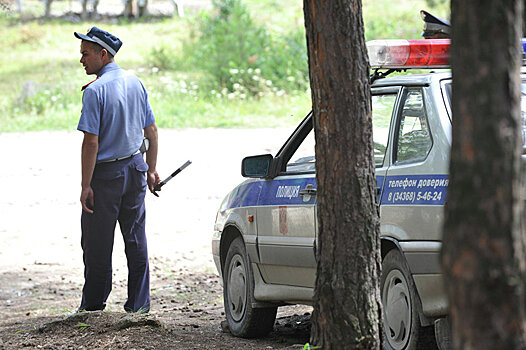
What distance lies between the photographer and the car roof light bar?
16.6ft

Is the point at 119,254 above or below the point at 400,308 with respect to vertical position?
below

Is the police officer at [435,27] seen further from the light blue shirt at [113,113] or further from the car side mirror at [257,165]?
the light blue shirt at [113,113]

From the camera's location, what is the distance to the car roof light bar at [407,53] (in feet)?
16.6

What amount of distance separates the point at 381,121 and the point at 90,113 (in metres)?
2.27

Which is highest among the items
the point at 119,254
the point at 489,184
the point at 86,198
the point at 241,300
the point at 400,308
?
the point at 489,184

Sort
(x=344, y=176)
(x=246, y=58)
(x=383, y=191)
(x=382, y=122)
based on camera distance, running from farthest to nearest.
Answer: (x=246, y=58)
(x=382, y=122)
(x=383, y=191)
(x=344, y=176)

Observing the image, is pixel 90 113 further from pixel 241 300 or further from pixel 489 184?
pixel 489 184

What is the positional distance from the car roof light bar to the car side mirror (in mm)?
1176

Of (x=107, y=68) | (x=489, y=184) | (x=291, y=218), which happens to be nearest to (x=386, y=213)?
(x=291, y=218)

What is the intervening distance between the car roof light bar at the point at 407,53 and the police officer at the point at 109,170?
7.36 feet

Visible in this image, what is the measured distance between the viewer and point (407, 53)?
16.7 ft

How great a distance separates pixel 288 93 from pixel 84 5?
20.0m

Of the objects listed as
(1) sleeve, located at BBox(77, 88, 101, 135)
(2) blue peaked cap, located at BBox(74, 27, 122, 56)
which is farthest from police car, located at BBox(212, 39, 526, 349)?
(2) blue peaked cap, located at BBox(74, 27, 122, 56)

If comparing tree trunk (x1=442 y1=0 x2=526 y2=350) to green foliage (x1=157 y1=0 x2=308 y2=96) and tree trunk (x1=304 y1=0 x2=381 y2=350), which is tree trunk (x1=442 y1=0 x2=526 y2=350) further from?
green foliage (x1=157 y1=0 x2=308 y2=96)
